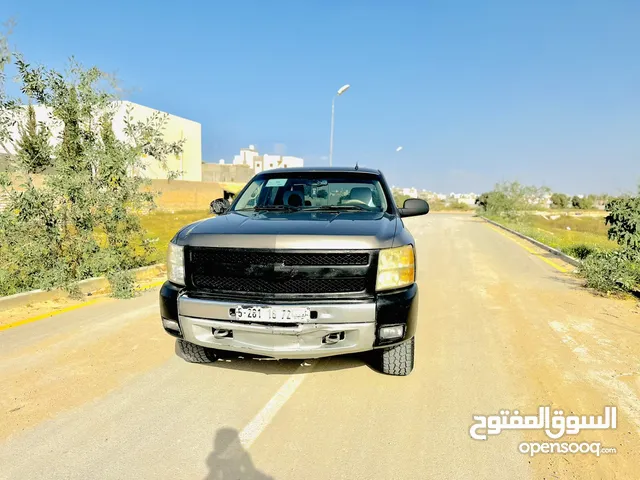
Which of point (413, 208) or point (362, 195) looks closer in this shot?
point (362, 195)

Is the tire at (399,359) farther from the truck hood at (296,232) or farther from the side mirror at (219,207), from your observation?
the side mirror at (219,207)

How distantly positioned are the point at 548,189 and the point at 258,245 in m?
38.1

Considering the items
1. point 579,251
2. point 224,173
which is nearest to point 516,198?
point 579,251

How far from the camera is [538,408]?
3299 millimetres

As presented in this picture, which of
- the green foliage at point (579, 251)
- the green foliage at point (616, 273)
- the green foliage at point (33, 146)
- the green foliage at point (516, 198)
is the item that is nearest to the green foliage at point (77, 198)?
the green foliage at point (33, 146)

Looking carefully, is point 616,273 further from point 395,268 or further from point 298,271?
point 298,271

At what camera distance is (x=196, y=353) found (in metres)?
4.00

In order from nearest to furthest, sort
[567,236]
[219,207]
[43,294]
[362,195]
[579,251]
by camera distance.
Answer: [362,195]
[219,207]
[43,294]
[579,251]
[567,236]

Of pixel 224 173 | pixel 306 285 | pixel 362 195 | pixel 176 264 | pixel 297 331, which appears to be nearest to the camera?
pixel 297 331

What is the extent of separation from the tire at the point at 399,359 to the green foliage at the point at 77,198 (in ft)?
15.6

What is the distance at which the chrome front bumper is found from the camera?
124 inches

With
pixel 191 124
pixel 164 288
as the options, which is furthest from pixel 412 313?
pixel 191 124

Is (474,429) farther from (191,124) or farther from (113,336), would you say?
(191,124)

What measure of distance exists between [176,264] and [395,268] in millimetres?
1763
